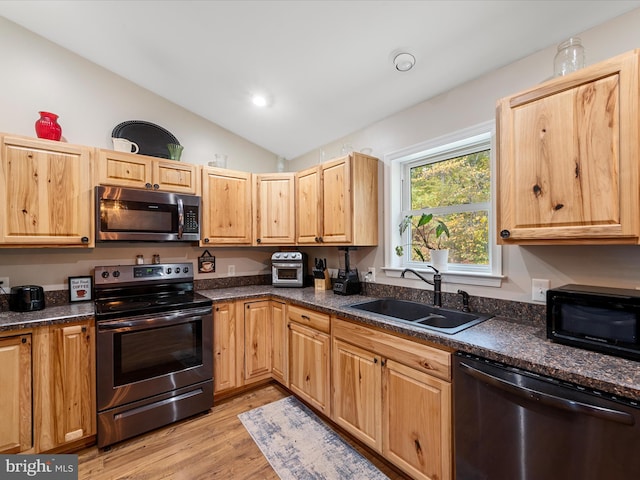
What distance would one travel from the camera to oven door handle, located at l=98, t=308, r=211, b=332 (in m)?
1.96

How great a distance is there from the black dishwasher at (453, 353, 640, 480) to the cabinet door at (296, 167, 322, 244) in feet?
5.55

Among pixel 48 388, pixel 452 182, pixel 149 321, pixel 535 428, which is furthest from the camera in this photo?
pixel 452 182

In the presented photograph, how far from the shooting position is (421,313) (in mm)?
2164

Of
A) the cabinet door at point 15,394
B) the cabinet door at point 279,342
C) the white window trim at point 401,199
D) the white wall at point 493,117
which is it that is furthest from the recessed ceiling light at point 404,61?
the cabinet door at point 15,394

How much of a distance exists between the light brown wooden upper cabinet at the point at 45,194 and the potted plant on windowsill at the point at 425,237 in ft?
8.06

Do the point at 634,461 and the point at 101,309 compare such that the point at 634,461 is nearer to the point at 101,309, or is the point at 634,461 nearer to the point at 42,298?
the point at 101,309

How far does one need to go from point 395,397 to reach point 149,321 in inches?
68.6

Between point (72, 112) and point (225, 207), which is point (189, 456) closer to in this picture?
point (225, 207)

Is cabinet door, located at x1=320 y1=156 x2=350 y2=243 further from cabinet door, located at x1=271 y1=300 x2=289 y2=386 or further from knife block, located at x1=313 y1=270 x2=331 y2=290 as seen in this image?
cabinet door, located at x1=271 y1=300 x2=289 y2=386

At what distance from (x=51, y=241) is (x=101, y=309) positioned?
0.60 m

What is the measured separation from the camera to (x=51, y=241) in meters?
2.06

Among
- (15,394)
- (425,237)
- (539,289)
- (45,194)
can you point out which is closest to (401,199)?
(425,237)

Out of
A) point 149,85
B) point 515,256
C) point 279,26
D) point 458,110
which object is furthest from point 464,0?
point 149,85

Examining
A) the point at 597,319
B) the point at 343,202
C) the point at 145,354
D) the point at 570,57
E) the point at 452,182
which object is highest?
the point at 570,57
